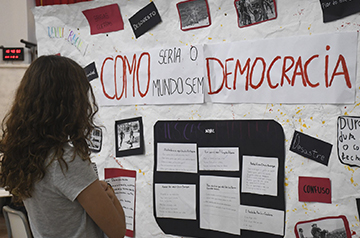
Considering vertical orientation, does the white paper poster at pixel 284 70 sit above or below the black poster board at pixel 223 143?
above

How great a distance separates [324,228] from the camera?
1401 millimetres

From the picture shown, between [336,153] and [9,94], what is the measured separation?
326 centimetres

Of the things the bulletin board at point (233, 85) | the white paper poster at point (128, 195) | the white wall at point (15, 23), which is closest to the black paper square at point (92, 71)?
the bulletin board at point (233, 85)

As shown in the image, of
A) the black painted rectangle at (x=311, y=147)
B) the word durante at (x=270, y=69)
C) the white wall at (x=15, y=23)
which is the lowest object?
the black painted rectangle at (x=311, y=147)

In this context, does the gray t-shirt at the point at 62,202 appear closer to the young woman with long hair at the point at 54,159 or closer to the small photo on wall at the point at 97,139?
the young woman with long hair at the point at 54,159

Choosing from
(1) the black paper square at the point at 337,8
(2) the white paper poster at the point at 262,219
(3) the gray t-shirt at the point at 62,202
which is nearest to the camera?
(3) the gray t-shirt at the point at 62,202

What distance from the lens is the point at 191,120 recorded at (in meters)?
1.67

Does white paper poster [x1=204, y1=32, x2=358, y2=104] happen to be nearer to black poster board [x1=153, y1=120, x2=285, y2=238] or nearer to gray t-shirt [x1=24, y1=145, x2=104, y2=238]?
black poster board [x1=153, y1=120, x2=285, y2=238]

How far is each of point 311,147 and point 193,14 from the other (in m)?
0.82

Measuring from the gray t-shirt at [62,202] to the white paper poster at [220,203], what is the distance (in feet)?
2.39

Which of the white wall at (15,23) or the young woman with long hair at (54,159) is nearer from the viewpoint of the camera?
the young woman with long hair at (54,159)

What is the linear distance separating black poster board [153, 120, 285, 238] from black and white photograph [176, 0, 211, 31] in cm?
47

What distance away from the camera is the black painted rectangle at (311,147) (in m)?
1.40

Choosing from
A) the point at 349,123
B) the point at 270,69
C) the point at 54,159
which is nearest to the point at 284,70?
the point at 270,69
